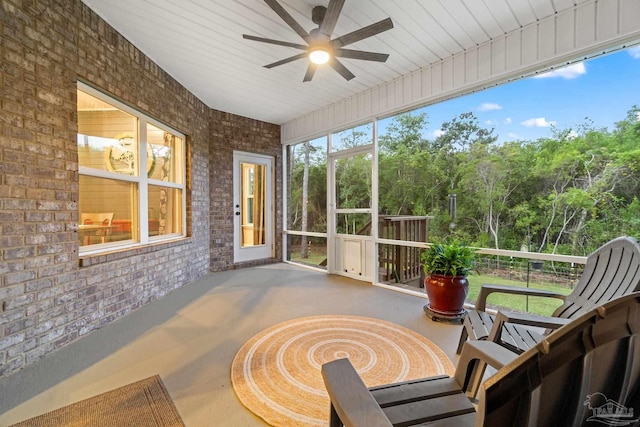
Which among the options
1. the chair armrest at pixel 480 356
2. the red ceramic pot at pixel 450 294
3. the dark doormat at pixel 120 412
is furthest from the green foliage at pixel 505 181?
the dark doormat at pixel 120 412

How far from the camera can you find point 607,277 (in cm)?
182

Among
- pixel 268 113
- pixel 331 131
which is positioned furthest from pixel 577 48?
pixel 268 113

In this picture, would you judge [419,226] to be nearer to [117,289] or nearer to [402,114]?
[402,114]

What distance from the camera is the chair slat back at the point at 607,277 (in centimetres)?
165

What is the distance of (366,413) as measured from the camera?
79 cm

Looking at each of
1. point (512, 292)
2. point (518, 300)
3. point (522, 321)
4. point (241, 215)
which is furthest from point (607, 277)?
point (241, 215)

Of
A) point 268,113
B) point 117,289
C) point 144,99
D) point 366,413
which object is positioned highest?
point 268,113

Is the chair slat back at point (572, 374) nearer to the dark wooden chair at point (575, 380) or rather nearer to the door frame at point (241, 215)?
the dark wooden chair at point (575, 380)

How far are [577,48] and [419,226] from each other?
2335 millimetres

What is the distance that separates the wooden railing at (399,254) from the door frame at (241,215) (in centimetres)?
238

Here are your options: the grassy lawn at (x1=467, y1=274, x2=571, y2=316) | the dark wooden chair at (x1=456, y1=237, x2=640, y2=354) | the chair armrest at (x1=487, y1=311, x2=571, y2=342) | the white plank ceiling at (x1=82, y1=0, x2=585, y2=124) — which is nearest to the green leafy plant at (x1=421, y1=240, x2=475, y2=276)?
the grassy lawn at (x1=467, y1=274, x2=571, y2=316)

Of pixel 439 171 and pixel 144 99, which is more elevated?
pixel 144 99

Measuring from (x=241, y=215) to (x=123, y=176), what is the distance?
2423mm

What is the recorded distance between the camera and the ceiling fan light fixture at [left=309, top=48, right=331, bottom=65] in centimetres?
248
